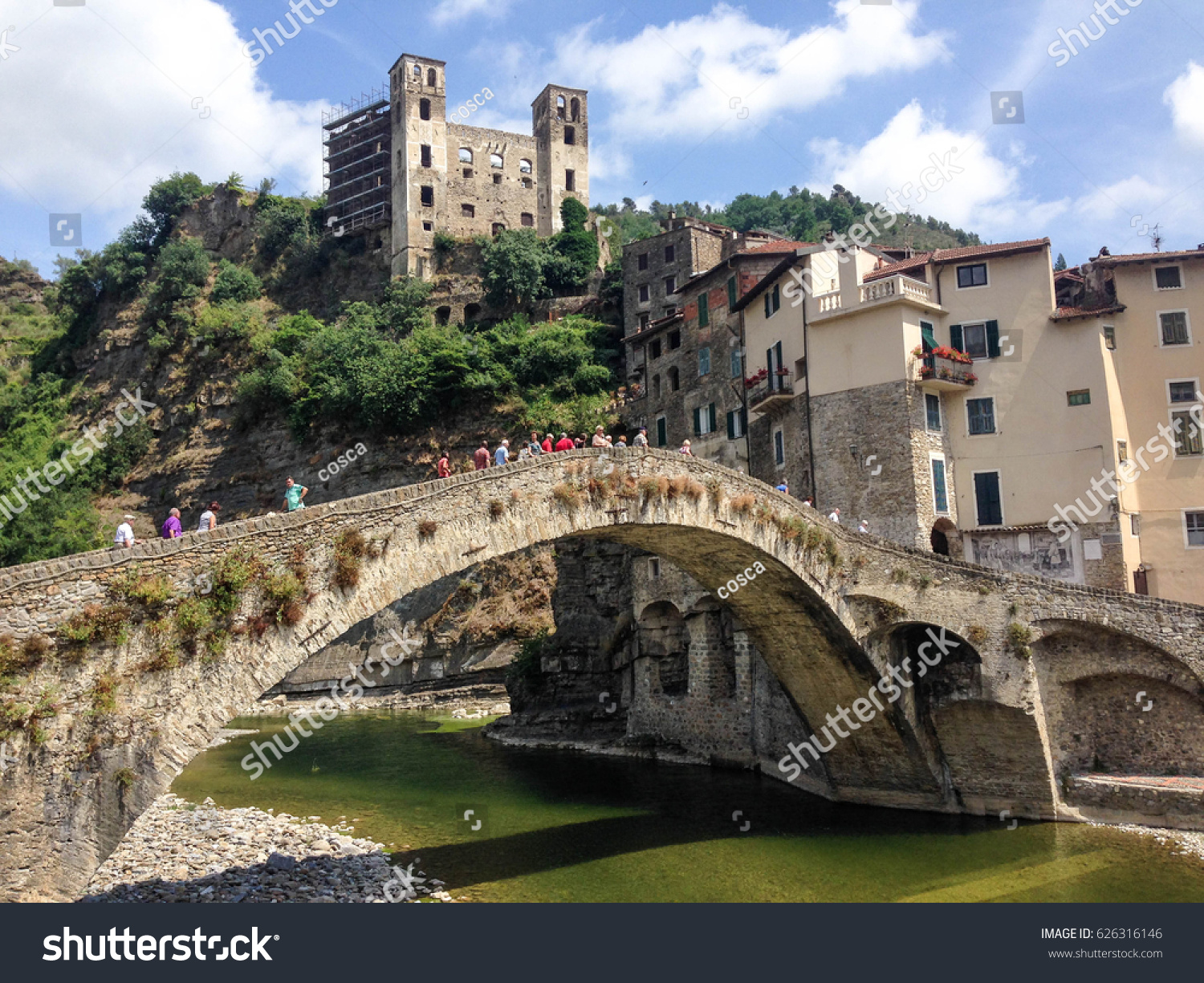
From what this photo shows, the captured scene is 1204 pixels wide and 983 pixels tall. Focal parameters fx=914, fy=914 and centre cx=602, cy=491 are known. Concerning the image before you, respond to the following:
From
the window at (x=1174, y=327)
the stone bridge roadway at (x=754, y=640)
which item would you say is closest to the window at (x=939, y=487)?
the window at (x=1174, y=327)

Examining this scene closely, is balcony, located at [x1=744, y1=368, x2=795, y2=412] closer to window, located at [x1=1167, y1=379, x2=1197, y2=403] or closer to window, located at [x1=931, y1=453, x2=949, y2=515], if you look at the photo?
window, located at [x1=931, y1=453, x2=949, y2=515]

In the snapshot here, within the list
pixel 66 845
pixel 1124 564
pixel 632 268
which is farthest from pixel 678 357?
pixel 66 845

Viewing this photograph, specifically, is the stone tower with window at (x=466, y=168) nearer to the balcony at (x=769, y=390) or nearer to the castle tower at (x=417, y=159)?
the castle tower at (x=417, y=159)

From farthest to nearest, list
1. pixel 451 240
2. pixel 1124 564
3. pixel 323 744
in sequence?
1. pixel 451 240
2. pixel 323 744
3. pixel 1124 564

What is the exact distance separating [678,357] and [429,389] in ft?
56.9

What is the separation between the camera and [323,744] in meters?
37.3

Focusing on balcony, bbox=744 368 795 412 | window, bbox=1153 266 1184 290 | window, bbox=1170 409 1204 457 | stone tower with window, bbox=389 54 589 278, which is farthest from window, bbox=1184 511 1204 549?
stone tower with window, bbox=389 54 589 278

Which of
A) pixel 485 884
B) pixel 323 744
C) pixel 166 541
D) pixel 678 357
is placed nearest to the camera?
pixel 166 541

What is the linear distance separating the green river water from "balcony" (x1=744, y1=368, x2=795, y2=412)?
46.4 ft

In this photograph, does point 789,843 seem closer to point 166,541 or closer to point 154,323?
point 166,541

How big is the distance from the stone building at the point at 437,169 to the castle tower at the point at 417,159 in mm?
60

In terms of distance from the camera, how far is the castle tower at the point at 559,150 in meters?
71.2

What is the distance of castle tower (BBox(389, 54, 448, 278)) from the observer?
66.1m

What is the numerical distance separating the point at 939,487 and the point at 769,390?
24.0 ft
